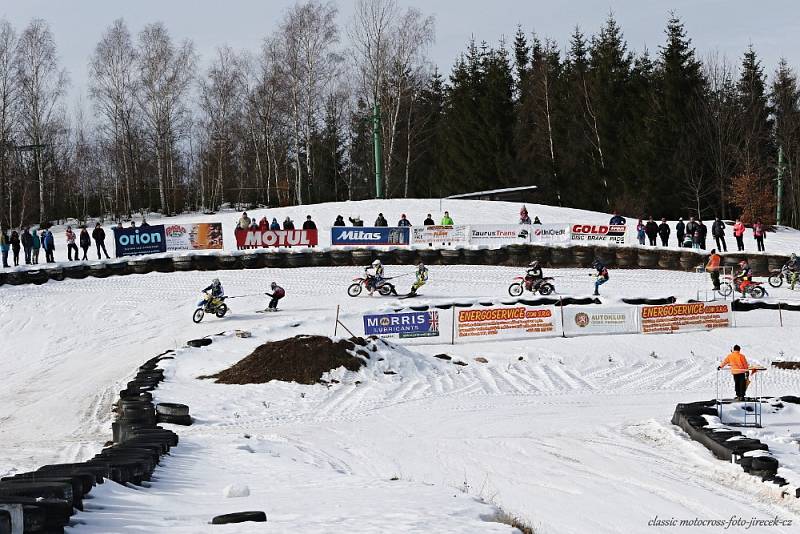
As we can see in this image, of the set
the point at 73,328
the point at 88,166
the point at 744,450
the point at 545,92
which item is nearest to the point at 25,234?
the point at 73,328

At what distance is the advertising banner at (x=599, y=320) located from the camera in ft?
76.9

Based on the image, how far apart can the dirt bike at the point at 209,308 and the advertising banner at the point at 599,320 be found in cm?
936

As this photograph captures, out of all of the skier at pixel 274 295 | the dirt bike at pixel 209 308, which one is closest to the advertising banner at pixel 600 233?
the skier at pixel 274 295

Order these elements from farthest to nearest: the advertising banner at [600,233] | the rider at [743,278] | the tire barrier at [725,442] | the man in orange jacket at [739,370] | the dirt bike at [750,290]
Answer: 1. the advertising banner at [600,233]
2. the rider at [743,278]
3. the dirt bike at [750,290]
4. the man in orange jacket at [739,370]
5. the tire barrier at [725,442]

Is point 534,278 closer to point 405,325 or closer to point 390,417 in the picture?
point 405,325

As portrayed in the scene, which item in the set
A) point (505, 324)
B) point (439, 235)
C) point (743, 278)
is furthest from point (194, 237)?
point (743, 278)

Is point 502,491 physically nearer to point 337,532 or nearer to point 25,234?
point 337,532

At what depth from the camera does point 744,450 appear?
39.1 feet

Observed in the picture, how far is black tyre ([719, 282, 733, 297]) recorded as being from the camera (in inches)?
1105

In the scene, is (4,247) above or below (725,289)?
above

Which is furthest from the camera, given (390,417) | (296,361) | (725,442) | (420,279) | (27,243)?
(27,243)

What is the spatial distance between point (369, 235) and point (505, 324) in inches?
492

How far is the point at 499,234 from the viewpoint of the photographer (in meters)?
35.1

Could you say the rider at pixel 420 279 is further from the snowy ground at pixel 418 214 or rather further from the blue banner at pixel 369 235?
the snowy ground at pixel 418 214
